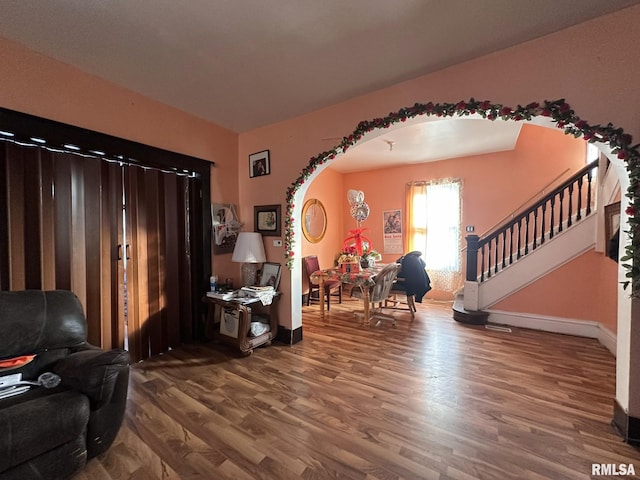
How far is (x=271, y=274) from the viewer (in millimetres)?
3193

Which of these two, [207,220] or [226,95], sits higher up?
[226,95]

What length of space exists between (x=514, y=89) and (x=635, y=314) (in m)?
1.70

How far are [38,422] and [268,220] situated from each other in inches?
94.9

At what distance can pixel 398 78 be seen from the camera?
2318 millimetres

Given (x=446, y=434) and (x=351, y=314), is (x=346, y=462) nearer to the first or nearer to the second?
(x=446, y=434)

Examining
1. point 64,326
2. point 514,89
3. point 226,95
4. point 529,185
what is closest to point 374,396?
point 64,326

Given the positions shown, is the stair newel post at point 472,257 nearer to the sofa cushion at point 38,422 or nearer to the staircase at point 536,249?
the staircase at point 536,249

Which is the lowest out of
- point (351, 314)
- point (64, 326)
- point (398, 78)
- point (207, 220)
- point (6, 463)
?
point (351, 314)

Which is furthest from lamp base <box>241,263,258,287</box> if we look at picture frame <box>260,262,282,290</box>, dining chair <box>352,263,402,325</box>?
dining chair <box>352,263,402,325</box>

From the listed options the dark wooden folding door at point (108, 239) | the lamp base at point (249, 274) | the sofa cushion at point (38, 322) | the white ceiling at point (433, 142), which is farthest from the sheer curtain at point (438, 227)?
the sofa cushion at point (38, 322)

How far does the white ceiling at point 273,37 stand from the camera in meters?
1.59

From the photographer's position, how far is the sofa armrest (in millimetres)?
1429

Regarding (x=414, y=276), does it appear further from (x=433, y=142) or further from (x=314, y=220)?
(x=314, y=220)

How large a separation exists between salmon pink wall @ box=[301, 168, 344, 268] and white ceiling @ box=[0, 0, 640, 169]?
9.39 feet
